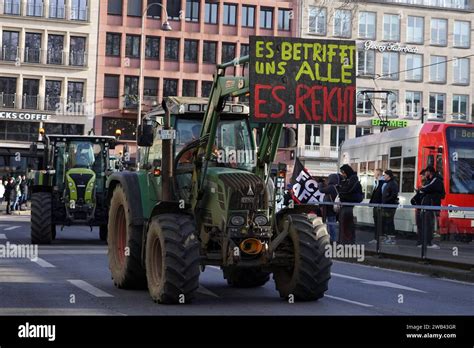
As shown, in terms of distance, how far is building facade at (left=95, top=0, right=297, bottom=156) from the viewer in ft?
228

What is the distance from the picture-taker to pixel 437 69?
77.7 meters

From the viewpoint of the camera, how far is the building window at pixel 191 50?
2837 inches

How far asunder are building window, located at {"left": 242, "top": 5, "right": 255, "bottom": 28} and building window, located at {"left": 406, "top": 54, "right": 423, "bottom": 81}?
45.7 feet

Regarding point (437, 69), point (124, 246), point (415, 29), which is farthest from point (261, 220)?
A: point (437, 69)

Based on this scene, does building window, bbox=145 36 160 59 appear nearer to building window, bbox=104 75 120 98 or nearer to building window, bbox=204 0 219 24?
building window, bbox=104 75 120 98

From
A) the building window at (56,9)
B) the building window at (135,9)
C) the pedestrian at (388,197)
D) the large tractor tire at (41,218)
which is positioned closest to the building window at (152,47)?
the building window at (135,9)

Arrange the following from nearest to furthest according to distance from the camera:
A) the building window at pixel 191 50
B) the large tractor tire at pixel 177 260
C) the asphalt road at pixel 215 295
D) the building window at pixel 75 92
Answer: the asphalt road at pixel 215 295 < the large tractor tire at pixel 177 260 < the building window at pixel 75 92 < the building window at pixel 191 50

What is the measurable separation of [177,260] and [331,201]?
14.3 m

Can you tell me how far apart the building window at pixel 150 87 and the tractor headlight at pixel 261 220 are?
196 ft

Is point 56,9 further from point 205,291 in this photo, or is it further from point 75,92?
point 205,291

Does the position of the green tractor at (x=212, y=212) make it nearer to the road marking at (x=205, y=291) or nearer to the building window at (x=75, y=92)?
the road marking at (x=205, y=291)

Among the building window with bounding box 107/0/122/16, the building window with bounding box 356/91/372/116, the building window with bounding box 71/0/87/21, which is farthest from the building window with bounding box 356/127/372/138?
the building window with bounding box 71/0/87/21

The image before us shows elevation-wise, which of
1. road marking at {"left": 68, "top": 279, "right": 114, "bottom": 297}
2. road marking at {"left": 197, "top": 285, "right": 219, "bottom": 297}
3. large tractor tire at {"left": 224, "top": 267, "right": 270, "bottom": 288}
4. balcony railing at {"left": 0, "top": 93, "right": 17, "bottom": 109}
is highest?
balcony railing at {"left": 0, "top": 93, "right": 17, "bottom": 109}
